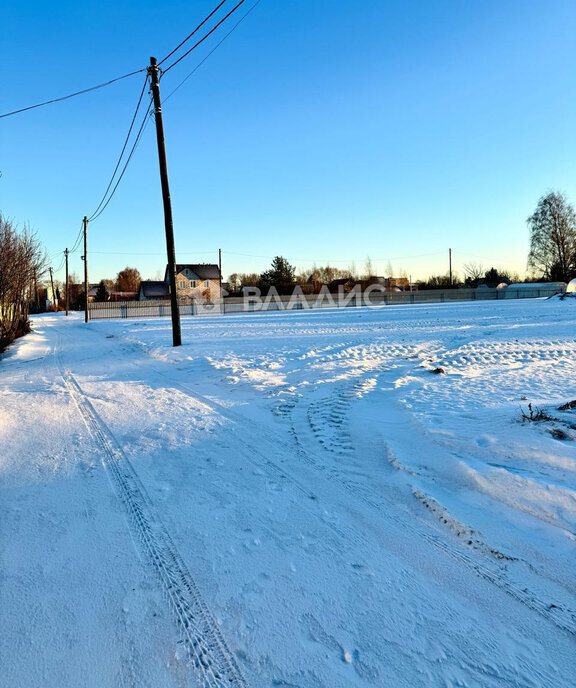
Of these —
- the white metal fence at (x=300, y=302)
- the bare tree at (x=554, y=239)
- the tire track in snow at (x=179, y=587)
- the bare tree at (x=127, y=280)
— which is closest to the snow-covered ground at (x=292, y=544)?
the tire track in snow at (x=179, y=587)

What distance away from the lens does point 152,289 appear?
76188 millimetres

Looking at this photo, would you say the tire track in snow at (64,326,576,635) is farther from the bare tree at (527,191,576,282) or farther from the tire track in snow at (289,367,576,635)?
the bare tree at (527,191,576,282)

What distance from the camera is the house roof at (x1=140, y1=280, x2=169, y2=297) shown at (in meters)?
75.4

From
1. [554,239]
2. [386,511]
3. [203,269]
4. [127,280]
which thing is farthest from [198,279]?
[386,511]

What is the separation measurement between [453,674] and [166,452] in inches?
129

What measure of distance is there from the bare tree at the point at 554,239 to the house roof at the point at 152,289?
57.7 meters

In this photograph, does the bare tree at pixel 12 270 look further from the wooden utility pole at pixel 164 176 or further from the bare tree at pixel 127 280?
the bare tree at pixel 127 280

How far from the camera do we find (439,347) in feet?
40.0

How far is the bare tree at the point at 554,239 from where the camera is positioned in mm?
54219

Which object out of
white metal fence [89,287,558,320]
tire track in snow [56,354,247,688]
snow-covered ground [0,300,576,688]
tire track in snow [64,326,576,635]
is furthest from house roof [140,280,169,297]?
tire track in snow [56,354,247,688]

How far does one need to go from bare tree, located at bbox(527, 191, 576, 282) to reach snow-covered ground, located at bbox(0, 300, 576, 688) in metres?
59.4

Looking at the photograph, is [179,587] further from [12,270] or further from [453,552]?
[12,270]

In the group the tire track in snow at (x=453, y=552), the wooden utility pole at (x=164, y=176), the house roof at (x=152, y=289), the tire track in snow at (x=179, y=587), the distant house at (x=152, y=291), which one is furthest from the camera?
the house roof at (x=152, y=289)

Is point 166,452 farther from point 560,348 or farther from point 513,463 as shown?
point 560,348
